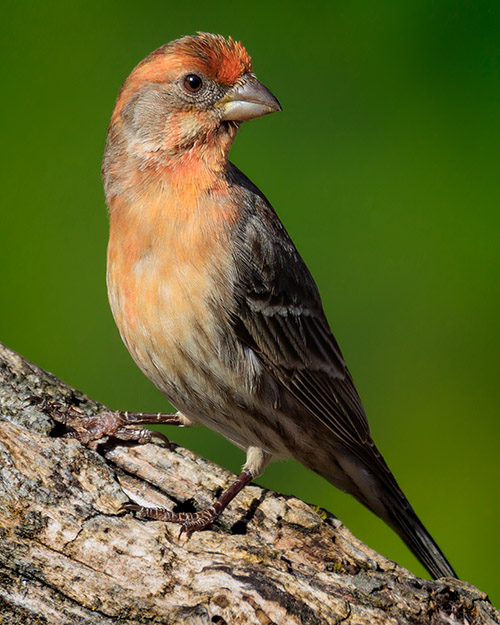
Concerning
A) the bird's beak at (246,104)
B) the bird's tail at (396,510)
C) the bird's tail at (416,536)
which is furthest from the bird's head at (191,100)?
the bird's tail at (416,536)

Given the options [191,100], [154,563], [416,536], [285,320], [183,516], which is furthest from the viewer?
[416,536]

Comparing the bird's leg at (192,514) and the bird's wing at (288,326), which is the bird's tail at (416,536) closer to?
the bird's wing at (288,326)

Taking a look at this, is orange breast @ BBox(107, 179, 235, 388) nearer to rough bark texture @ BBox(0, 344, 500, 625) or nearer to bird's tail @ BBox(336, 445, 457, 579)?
rough bark texture @ BBox(0, 344, 500, 625)

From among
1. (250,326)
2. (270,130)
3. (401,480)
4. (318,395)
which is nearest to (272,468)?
(401,480)

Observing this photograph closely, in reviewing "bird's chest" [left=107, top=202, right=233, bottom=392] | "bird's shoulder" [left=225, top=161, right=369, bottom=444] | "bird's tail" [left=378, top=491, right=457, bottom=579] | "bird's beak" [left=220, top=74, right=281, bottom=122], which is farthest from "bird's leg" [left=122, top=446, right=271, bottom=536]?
"bird's beak" [left=220, top=74, right=281, bottom=122]

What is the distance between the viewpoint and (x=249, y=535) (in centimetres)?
382

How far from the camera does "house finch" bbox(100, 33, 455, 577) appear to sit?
384 centimetres

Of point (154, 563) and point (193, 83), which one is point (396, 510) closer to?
point (154, 563)

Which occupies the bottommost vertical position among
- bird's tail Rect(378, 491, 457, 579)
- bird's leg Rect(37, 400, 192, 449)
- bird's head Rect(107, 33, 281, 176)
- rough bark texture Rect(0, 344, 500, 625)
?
rough bark texture Rect(0, 344, 500, 625)

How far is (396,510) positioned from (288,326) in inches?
43.5

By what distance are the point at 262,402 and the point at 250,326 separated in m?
0.36

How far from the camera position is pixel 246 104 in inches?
158

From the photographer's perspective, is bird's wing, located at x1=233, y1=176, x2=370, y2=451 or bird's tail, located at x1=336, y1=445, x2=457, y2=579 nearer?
bird's wing, located at x1=233, y1=176, x2=370, y2=451

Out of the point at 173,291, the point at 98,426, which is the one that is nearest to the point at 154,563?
the point at 98,426
